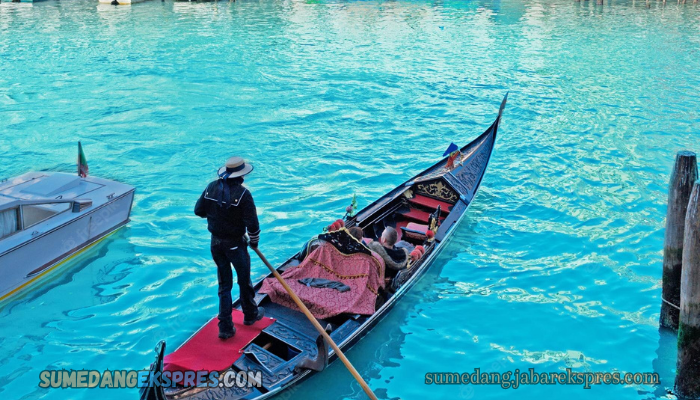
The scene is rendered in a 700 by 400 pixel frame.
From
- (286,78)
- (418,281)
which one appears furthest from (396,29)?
(418,281)

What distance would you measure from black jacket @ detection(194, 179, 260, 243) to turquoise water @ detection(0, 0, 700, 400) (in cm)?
181

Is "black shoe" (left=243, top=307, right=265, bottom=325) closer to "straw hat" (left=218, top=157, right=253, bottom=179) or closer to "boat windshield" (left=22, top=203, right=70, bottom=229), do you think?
"straw hat" (left=218, top=157, right=253, bottom=179)

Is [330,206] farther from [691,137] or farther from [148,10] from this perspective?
[148,10]

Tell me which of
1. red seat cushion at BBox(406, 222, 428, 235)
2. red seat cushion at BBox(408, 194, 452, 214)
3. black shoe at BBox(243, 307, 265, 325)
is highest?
red seat cushion at BBox(408, 194, 452, 214)

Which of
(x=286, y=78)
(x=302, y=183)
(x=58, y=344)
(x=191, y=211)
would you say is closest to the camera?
(x=58, y=344)

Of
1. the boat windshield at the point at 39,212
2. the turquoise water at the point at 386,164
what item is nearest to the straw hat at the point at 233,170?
the turquoise water at the point at 386,164

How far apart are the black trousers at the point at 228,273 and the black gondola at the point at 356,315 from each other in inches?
14.2

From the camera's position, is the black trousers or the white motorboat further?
the white motorboat

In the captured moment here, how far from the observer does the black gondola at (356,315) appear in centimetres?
581

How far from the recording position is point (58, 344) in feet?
23.8

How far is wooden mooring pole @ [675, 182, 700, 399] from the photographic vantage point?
5781 millimetres

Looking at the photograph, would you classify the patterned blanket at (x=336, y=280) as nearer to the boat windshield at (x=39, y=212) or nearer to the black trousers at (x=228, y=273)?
the black trousers at (x=228, y=273)

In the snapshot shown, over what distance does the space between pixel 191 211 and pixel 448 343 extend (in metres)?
5.56

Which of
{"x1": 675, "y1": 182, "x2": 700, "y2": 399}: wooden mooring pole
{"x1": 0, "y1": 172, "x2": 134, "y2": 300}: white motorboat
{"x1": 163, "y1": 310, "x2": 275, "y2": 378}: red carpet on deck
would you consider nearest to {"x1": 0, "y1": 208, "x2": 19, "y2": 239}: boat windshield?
{"x1": 0, "y1": 172, "x2": 134, "y2": 300}: white motorboat
